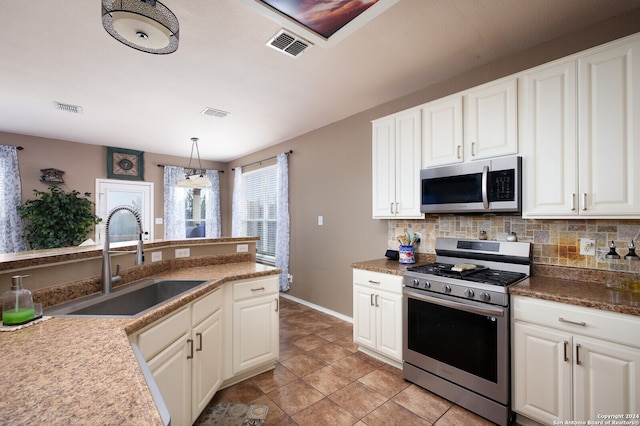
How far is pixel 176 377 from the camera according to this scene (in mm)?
1591

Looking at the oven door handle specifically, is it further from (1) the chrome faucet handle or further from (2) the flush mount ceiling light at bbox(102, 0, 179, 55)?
(2) the flush mount ceiling light at bbox(102, 0, 179, 55)

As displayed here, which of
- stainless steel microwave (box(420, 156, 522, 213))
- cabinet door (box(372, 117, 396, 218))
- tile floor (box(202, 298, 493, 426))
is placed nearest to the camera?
tile floor (box(202, 298, 493, 426))

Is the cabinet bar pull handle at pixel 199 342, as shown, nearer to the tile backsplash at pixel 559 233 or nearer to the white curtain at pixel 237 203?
the tile backsplash at pixel 559 233

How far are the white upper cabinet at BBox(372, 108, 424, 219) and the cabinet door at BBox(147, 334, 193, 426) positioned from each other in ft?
6.66

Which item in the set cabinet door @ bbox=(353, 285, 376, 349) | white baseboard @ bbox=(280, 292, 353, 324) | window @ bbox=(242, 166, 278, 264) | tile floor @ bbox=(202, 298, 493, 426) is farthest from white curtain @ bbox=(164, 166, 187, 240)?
cabinet door @ bbox=(353, 285, 376, 349)

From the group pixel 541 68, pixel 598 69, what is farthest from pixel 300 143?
pixel 598 69

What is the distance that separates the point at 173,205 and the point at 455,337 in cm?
554

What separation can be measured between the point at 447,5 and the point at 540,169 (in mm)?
1224

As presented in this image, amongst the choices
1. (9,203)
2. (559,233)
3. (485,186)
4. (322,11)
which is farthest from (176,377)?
(9,203)

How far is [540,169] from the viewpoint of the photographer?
6.50 feet

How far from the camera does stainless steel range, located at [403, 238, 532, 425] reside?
184 cm

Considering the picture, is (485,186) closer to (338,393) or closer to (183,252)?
(338,393)

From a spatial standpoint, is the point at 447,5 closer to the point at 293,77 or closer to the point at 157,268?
the point at 293,77

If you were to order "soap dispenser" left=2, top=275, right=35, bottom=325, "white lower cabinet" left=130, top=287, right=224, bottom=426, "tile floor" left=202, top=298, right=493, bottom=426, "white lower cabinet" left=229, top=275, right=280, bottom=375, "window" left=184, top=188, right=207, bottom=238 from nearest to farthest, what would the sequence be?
"soap dispenser" left=2, top=275, right=35, bottom=325
"white lower cabinet" left=130, top=287, right=224, bottom=426
"tile floor" left=202, top=298, right=493, bottom=426
"white lower cabinet" left=229, top=275, right=280, bottom=375
"window" left=184, top=188, right=207, bottom=238
